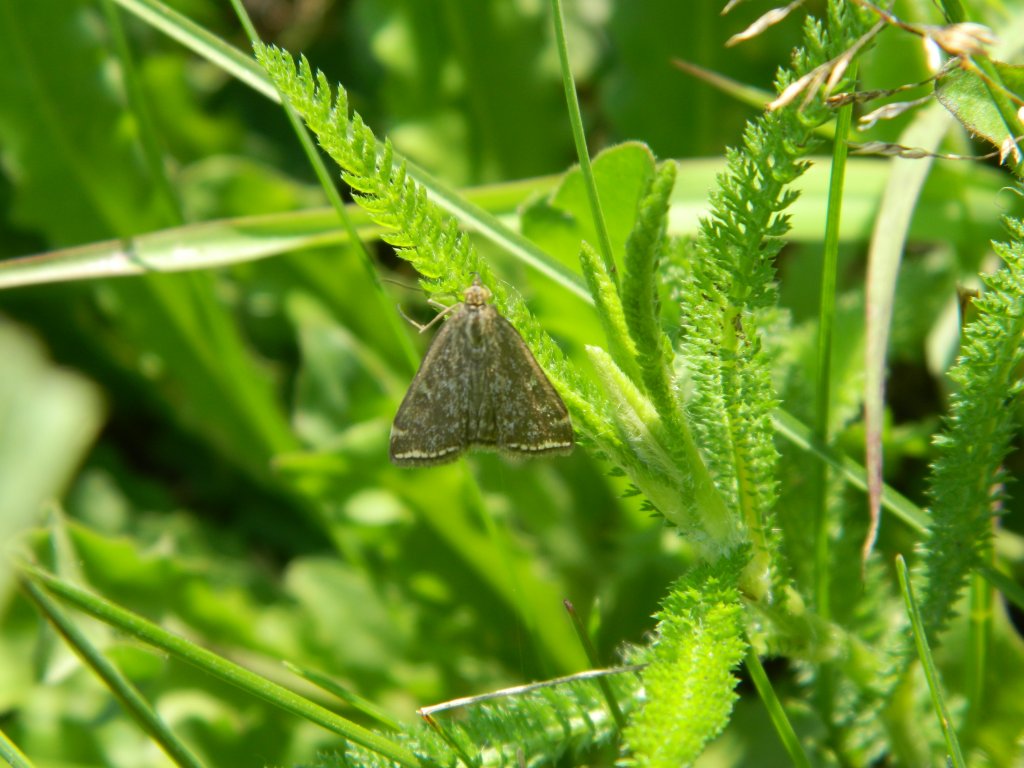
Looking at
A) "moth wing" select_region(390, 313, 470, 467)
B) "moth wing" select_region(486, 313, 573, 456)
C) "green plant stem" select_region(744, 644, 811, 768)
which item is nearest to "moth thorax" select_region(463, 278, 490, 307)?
"moth wing" select_region(486, 313, 573, 456)

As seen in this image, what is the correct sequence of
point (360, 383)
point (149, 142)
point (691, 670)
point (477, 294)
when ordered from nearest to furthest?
point (691, 670) → point (477, 294) → point (149, 142) → point (360, 383)

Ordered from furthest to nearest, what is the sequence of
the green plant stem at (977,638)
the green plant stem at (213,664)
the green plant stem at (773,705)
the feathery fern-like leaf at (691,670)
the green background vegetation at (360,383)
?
the green background vegetation at (360,383), the green plant stem at (977,638), the green plant stem at (773,705), the green plant stem at (213,664), the feathery fern-like leaf at (691,670)

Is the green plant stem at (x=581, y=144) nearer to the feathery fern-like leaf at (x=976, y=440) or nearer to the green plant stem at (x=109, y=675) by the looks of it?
the feathery fern-like leaf at (x=976, y=440)

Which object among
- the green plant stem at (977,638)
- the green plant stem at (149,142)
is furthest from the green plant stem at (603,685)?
the green plant stem at (149,142)

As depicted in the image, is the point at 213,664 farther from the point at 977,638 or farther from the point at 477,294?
the point at 977,638

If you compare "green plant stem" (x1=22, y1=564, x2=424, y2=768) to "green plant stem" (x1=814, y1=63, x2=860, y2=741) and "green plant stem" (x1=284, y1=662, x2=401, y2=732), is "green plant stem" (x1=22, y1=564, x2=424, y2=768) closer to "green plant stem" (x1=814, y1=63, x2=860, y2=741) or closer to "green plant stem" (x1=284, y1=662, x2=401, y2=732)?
"green plant stem" (x1=284, y1=662, x2=401, y2=732)

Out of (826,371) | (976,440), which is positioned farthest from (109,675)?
(976,440)
